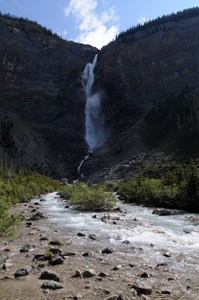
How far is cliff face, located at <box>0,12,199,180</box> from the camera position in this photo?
99.0 metres

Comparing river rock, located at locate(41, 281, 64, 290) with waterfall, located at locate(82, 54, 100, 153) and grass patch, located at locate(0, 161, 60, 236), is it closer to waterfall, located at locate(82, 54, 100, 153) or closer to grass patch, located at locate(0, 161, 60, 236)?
grass patch, located at locate(0, 161, 60, 236)

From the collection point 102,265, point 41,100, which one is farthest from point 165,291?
point 41,100

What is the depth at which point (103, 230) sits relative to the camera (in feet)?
45.1

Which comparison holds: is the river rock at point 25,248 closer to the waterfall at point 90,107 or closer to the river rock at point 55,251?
the river rock at point 55,251

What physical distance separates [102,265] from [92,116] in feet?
389

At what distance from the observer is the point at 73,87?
423 ft

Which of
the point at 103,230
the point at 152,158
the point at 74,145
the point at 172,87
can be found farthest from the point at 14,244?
the point at 172,87

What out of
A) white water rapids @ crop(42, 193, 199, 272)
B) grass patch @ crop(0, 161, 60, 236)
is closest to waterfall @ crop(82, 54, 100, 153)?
grass patch @ crop(0, 161, 60, 236)

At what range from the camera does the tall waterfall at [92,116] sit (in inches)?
4542

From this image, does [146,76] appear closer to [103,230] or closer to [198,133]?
[198,133]

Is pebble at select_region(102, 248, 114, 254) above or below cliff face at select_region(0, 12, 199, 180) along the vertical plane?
below

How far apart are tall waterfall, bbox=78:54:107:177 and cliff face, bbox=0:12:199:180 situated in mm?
2824

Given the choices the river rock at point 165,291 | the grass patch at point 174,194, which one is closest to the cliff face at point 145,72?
the grass patch at point 174,194

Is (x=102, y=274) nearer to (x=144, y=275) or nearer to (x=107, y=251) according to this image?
(x=144, y=275)
